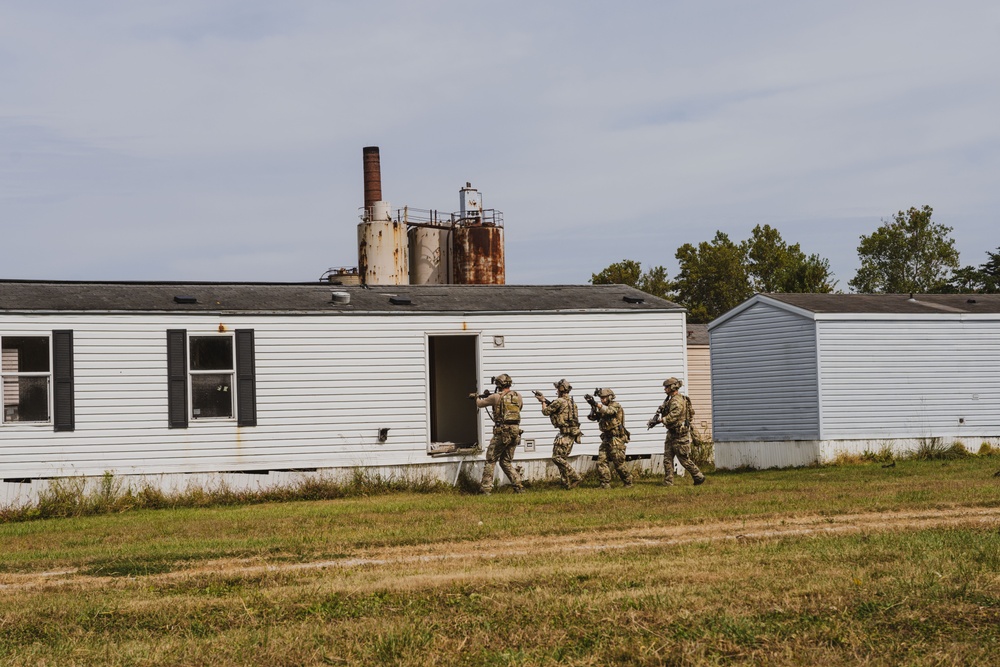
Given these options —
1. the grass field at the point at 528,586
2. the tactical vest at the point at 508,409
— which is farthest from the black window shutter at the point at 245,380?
the tactical vest at the point at 508,409

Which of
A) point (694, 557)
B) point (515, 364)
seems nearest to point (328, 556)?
point (694, 557)

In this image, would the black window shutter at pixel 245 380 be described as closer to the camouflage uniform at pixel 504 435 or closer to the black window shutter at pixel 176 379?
the black window shutter at pixel 176 379

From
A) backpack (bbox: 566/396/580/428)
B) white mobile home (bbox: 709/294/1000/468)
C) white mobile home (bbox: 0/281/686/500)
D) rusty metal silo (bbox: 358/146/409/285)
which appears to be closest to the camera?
white mobile home (bbox: 0/281/686/500)

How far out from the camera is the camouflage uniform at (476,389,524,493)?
17.9 meters

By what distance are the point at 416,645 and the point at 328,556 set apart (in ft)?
14.3

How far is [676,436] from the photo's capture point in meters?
18.5

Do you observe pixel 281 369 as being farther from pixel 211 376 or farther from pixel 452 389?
pixel 452 389

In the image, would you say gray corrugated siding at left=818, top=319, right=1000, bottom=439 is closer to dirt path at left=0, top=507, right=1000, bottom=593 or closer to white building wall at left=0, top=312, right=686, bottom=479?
white building wall at left=0, top=312, right=686, bottom=479

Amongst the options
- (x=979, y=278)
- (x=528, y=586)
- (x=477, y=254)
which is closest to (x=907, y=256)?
(x=979, y=278)

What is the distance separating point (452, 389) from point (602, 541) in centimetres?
1123

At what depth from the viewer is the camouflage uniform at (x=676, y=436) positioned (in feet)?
60.5

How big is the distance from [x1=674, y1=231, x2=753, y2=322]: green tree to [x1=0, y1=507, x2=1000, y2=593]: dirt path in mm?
47954

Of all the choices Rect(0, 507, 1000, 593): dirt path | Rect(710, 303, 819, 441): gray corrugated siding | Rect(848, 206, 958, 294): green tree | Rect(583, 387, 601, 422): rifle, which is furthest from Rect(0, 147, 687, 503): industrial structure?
Rect(848, 206, 958, 294): green tree

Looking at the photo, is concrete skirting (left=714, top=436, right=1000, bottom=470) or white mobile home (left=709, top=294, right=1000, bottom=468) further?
white mobile home (left=709, top=294, right=1000, bottom=468)
